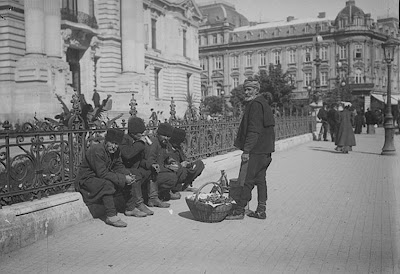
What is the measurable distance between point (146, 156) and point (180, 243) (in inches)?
79.7

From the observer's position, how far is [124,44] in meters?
37.0

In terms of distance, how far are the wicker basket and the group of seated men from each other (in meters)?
0.80

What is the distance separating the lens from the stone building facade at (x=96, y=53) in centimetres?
2430

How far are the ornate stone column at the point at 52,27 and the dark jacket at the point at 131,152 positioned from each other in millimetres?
20592

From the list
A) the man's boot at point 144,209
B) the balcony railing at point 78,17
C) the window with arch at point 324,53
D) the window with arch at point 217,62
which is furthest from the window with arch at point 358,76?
the man's boot at point 144,209

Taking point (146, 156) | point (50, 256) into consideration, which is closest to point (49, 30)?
point (146, 156)

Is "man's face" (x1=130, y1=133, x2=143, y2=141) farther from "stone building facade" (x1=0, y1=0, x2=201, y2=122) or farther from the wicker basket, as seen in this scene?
"stone building facade" (x1=0, y1=0, x2=201, y2=122)

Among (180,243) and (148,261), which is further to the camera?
(180,243)

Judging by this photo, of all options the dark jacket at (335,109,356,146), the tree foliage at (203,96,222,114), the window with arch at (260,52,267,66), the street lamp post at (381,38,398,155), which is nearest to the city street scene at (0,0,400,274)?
the street lamp post at (381,38,398,155)

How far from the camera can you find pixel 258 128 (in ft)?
21.2

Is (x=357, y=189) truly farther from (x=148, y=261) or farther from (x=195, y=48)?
(x=195, y=48)

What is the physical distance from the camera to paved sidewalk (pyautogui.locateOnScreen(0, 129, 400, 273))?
15.3 ft

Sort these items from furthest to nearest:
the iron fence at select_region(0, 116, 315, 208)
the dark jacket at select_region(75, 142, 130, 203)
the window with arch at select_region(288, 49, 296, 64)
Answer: the window with arch at select_region(288, 49, 296, 64)
the dark jacket at select_region(75, 142, 130, 203)
the iron fence at select_region(0, 116, 315, 208)

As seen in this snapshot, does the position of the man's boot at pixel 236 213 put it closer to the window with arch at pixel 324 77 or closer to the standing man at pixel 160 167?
the standing man at pixel 160 167
